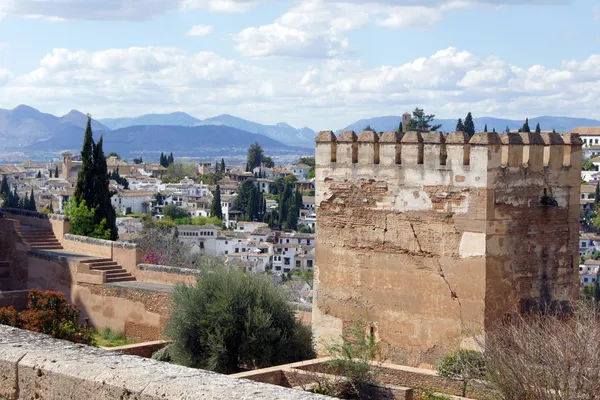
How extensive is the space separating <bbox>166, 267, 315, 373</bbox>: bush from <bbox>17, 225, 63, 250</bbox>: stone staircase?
9987 mm

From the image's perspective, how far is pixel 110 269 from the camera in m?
20.8

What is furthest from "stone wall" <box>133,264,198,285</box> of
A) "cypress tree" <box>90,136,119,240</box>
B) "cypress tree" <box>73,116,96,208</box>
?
"cypress tree" <box>73,116,96,208</box>

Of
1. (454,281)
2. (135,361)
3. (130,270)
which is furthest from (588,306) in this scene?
(130,270)

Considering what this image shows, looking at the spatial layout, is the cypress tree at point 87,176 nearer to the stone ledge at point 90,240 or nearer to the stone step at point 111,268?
the stone ledge at point 90,240

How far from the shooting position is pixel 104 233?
29.1 m

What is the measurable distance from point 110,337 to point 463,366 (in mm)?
8760

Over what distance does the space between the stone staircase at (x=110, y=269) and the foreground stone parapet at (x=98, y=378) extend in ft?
45.9

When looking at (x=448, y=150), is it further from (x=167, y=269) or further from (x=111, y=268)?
(x=111, y=268)

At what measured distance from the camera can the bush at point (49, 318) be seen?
15.0 metres

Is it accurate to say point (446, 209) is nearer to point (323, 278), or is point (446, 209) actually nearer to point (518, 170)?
point (518, 170)

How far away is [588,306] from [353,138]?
153 inches

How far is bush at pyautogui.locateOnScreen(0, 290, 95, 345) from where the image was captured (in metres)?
15.0

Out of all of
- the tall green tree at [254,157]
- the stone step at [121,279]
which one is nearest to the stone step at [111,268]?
the stone step at [121,279]

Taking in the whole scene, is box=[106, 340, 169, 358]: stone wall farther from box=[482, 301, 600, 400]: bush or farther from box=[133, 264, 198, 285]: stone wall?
box=[482, 301, 600, 400]: bush
